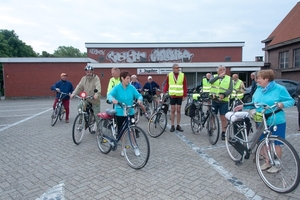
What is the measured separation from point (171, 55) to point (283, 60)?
13.3m

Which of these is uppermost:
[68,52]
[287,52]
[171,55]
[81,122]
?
[68,52]

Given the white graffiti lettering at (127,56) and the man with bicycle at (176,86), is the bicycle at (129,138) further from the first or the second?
the white graffiti lettering at (127,56)

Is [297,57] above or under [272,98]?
above

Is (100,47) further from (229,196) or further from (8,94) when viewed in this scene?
(229,196)

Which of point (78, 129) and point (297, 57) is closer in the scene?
point (78, 129)

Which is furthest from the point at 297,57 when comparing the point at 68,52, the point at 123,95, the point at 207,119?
the point at 68,52

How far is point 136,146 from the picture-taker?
402 cm

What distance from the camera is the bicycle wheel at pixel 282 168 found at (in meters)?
2.85

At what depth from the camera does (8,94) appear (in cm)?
2198

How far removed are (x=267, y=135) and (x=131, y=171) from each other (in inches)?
90.4

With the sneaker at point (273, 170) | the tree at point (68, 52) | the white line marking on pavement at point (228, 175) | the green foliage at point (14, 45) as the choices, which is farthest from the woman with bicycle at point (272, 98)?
the tree at point (68, 52)

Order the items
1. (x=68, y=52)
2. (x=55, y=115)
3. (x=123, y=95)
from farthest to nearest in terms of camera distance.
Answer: (x=68, y=52) → (x=55, y=115) → (x=123, y=95)

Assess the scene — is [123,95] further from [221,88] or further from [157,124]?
[221,88]

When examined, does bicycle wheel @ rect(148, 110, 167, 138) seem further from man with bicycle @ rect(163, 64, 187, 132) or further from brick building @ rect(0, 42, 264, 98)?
brick building @ rect(0, 42, 264, 98)
